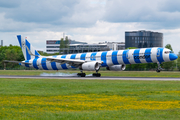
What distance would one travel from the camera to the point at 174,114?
1303cm

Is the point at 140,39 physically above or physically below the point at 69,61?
above

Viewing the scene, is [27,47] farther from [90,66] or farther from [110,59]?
[110,59]

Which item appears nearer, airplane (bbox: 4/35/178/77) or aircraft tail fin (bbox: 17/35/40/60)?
airplane (bbox: 4/35/178/77)

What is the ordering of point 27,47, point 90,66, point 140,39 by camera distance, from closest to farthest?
point 90,66 → point 27,47 → point 140,39

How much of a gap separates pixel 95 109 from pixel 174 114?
13.3 ft

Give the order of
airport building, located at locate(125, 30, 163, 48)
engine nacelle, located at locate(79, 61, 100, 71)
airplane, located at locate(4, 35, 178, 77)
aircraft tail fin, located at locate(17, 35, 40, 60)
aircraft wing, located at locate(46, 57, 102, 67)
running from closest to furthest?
airplane, located at locate(4, 35, 178, 77) < engine nacelle, located at locate(79, 61, 100, 71) < aircraft wing, located at locate(46, 57, 102, 67) < aircraft tail fin, located at locate(17, 35, 40, 60) < airport building, located at locate(125, 30, 163, 48)

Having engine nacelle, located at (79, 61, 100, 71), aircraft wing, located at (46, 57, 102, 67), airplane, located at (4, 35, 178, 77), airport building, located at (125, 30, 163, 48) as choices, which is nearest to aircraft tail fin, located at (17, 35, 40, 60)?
airplane, located at (4, 35, 178, 77)

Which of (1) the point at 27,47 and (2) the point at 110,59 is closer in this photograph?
(2) the point at 110,59

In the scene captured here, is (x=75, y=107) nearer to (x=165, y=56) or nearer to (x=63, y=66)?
(x=165, y=56)

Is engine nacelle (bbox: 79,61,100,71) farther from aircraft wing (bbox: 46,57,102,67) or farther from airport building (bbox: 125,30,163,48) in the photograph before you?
airport building (bbox: 125,30,163,48)

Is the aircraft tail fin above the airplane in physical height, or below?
above

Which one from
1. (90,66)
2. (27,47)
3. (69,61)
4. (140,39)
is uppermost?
(140,39)

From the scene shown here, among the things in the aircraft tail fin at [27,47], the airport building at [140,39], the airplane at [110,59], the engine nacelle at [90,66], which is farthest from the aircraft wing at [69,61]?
the airport building at [140,39]

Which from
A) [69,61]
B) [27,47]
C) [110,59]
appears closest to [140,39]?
[27,47]
